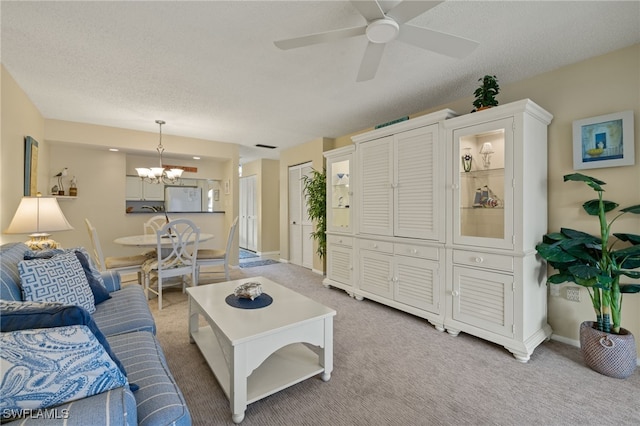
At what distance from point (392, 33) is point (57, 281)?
246 centimetres

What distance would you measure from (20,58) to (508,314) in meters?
4.45

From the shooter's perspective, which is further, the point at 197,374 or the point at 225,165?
the point at 225,165

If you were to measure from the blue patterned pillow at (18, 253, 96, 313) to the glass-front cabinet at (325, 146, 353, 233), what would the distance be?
9.03 feet

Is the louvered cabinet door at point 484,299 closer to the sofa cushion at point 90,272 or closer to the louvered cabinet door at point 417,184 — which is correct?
the louvered cabinet door at point 417,184

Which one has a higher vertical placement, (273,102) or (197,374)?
(273,102)

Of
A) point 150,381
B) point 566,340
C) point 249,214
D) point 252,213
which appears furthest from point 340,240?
point 249,214

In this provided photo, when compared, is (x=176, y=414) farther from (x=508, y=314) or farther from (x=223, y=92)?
(x=223, y=92)

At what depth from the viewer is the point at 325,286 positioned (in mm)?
4109

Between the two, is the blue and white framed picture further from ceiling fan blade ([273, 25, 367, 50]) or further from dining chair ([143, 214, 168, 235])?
dining chair ([143, 214, 168, 235])

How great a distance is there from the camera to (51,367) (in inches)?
31.0

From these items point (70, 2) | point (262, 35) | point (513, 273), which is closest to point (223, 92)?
point (262, 35)

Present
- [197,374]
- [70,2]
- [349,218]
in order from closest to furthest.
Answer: [70,2] < [197,374] < [349,218]

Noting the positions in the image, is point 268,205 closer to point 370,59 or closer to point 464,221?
point 464,221

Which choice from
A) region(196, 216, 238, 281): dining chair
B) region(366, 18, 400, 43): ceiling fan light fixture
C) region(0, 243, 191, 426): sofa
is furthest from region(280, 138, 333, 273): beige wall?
region(0, 243, 191, 426): sofa
